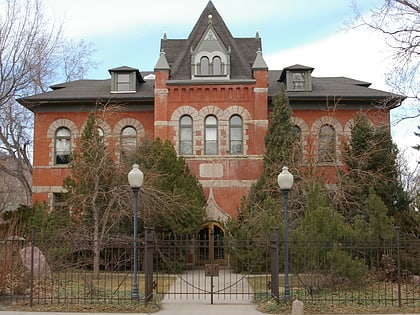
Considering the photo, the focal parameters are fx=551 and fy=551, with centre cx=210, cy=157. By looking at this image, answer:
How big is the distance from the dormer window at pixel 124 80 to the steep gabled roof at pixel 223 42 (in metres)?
2.21

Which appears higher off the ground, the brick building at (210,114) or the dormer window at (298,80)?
the dormer window at (298,80)

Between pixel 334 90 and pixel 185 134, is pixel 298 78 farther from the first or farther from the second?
pixel 185 134

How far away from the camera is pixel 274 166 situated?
24.3 meters

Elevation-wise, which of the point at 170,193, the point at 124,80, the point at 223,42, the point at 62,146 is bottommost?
the point at 170,193

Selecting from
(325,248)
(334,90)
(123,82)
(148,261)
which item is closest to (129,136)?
(123,82)

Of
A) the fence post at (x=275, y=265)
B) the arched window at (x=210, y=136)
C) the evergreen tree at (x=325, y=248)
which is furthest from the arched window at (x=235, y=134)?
the fence post at (x=275, y=265)

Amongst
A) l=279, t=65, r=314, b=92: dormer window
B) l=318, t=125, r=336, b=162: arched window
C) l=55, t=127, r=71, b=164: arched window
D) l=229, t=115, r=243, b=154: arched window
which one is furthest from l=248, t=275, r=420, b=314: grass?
l=55, t=127, r=71, b=164: arched window

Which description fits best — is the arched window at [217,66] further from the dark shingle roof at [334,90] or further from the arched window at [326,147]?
the arched window at [326,147]

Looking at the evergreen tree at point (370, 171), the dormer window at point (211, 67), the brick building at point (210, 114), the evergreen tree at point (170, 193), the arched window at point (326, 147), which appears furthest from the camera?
the dormer window at point (211, 67)

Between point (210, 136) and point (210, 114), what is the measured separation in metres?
1.11

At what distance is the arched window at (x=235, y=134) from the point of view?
91.4 ft

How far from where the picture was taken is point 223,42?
29234 millimetres

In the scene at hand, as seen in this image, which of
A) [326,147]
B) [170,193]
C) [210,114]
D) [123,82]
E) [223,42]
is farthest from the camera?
[123,82]

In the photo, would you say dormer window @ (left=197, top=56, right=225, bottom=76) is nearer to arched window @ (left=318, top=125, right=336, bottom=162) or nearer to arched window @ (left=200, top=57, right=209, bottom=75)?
arched window @ (left=200, top=57, right=209, bottom=75)
